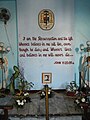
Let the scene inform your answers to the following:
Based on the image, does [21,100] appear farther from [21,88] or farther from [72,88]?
[72,88]

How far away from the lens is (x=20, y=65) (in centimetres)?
598

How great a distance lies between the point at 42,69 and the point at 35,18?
1.31 metres

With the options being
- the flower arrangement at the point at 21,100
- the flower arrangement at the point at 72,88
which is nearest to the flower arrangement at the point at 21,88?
the flower arrangement at the point at 21,100

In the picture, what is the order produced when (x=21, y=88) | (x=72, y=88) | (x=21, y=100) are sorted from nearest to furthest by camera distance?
1. (x=21, y=100)
2. (x=21, y=88)
3. (x=72, y=88)

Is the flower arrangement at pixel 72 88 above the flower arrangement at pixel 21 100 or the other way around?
above

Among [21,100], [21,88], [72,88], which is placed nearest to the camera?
[21,100]

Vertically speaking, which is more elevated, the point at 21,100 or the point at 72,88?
the point at 72,88

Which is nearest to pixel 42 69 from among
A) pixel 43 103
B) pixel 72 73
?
pixel 72 73

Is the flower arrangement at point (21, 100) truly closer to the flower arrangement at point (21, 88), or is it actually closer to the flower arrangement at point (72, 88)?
the flower arrangement at point (21, 88)

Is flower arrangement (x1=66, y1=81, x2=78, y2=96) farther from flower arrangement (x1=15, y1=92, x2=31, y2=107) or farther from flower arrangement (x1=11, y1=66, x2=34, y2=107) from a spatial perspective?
flower arrangement (x1=15, y1=92, x2=31, y2=107)

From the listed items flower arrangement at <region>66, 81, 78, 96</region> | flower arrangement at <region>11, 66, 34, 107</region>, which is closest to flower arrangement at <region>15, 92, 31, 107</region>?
flower arrangement at <region>11, 66, 34, 107</region>

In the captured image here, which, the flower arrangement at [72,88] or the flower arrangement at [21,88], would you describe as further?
the flower arrangement at [72,88]

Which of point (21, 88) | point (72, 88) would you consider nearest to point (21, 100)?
point (21, 88)

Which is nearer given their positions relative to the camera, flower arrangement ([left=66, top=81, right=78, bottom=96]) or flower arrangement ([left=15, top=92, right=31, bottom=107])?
flower arrangement ([left=15, top=92, right=31, bottom=107])
